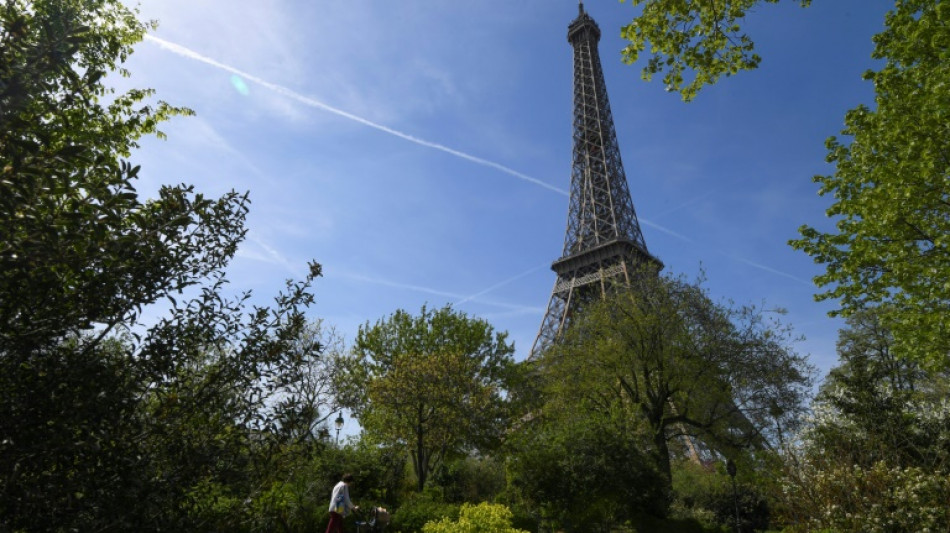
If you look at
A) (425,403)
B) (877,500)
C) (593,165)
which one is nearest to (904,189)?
(877,500)

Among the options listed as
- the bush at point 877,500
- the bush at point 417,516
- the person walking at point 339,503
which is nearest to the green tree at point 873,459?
the bush at point 877,500

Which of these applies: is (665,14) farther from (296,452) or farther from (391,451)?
(391,451)

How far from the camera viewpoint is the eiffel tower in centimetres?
4191

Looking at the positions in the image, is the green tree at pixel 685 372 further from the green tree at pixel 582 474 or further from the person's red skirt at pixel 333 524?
the person's red skirt at pixel 333 524

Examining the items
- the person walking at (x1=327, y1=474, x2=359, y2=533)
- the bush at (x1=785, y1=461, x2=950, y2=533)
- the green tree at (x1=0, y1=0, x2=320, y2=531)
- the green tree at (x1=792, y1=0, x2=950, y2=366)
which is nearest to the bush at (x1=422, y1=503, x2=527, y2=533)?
the person walking at (x1=327, y1=474, x2=359, y2=533)

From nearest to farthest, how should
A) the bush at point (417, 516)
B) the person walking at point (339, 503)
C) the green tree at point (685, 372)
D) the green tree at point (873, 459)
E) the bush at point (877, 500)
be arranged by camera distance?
1. the person walking at point (339, 503)
2. the bush at point (877, 500)
3. the green tree at point (873, 459)
4. the bush at point (417, 516)
5. the green tree at point (685, 372)

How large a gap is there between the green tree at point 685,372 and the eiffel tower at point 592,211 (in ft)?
45.7

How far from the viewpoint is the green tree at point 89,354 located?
2.72 m

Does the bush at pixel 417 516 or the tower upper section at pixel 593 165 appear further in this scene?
the tower upper section at pixel 593 165

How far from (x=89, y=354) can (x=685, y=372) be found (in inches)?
811

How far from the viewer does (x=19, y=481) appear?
2789 millimetres

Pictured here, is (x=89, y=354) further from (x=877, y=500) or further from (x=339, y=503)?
(x=877, y=500)

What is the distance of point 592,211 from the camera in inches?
A: 1903

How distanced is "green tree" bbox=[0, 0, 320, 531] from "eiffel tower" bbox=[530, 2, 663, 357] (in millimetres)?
33358
